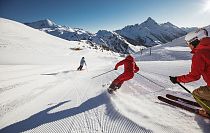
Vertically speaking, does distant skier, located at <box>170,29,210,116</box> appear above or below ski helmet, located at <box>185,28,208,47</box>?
below

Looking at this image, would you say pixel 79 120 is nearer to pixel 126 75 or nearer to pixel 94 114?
pixel 94 114

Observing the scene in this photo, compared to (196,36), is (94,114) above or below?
below

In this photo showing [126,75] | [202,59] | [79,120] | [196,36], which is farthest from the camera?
[126,75]

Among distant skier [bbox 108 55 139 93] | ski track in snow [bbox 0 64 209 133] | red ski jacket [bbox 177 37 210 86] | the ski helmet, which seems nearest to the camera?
red ski jacket [bbox 177 37 210 86]

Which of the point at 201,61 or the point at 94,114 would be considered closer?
the point at 201,61

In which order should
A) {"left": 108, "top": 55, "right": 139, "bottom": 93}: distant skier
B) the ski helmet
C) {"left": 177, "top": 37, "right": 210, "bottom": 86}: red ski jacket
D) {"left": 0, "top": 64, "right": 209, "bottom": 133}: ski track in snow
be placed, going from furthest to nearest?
{"left": 108, "top": 55, "right": 139, "bottom": 93}: distant skier, {"left": 0, "top": 64, "right": 209, "bottom": 133}: ski track in snow, the ski helmet, {"left": 177, "top": 37, "right": 210, "bottom": 86}: red ski jacket

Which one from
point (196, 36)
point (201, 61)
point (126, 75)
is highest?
point (196, 36)

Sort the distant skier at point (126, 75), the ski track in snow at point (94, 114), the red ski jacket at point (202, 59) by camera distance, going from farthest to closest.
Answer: the distant skier at point (126, 75) → the ski track in snow at point (94, 114) → the red ski jacket at point (202, 59)

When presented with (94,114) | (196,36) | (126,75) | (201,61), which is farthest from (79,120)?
(126,75)

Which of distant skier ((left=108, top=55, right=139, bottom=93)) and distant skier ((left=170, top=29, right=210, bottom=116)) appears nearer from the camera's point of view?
distant skier ((left=170, top=29, right=210, bottom=116))

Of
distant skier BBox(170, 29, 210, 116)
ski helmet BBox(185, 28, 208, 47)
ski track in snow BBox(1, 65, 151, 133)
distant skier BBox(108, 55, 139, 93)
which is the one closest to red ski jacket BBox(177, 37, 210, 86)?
distant skier BBox(170, 29, 210, 116)

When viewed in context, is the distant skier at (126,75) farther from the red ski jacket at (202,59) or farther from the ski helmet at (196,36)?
the red ski jacket at (202,59)

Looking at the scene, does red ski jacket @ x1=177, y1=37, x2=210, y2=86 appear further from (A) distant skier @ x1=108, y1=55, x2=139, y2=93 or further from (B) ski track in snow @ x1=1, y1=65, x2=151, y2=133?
(A) distant skier @ x1=108, y1=55, x2=139, y2=93

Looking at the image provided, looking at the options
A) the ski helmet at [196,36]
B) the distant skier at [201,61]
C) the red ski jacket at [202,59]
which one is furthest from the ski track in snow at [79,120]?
the ski helmet at [196,36]
